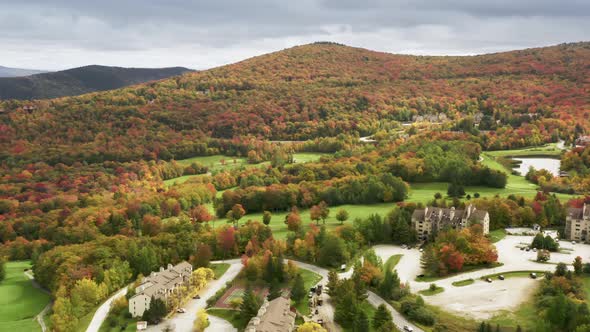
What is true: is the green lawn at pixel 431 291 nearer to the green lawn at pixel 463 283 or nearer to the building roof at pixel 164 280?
the green lawn at pixel 463 283

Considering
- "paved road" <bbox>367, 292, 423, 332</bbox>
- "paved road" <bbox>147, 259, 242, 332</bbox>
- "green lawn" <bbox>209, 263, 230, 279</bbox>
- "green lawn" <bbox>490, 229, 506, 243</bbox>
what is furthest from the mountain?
"paved road" <bbox>367, 292, 423, 332</bbox>

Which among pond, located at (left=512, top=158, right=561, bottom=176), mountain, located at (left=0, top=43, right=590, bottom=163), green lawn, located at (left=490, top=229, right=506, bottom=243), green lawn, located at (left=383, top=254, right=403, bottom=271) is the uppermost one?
mountain, located at (left=0, top=43, right=590, bottom=163)

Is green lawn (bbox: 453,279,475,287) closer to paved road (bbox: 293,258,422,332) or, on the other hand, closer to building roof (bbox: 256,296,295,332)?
paved road (bbox: 293,258,422,332)

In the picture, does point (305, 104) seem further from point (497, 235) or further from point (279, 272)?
point (279, 272)

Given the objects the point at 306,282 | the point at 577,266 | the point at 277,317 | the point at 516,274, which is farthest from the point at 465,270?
the point at 277,317

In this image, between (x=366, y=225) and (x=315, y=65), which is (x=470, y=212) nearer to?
(x=366, y=225)

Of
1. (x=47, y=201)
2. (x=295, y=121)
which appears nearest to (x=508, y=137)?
(x=295, y=121)
